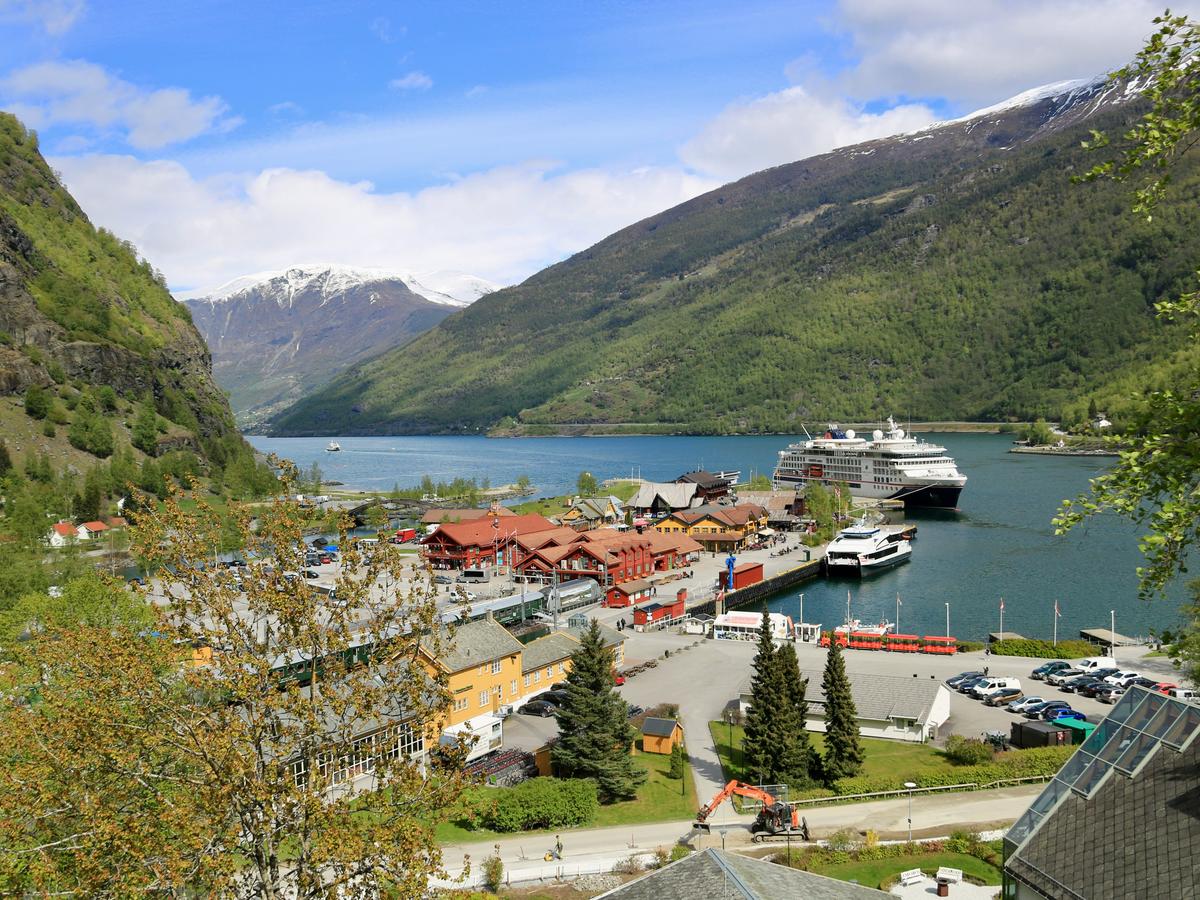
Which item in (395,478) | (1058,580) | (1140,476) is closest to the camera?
(1140,476)

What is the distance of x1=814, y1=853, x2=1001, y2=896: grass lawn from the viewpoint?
1973cm

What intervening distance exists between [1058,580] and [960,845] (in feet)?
144

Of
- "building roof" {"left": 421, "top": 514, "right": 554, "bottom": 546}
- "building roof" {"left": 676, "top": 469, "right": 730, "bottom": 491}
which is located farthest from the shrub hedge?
"building roof" {"left": 676, "top": 469, "right": 730, "bottom": 491}

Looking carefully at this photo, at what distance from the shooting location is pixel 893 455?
110625 mm

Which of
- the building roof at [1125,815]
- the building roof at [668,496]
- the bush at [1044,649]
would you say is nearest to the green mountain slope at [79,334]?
the building roof at [668,496]

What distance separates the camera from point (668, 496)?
91.9m

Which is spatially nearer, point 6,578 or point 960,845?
point 960,845

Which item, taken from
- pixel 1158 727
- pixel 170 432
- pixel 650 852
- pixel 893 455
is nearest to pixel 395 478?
pixel 170 432

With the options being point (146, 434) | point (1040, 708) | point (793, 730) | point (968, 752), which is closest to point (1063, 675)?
point (1040, 708)

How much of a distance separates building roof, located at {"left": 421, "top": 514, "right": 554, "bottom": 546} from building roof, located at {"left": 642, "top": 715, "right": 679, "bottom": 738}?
39.8 metres

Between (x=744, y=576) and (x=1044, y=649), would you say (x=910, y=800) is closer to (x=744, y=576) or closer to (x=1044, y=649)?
(x=1044, y=649)

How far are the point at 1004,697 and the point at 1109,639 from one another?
A: 11.1 metres

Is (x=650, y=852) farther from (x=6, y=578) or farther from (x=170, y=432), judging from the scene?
(x=170, y=432)

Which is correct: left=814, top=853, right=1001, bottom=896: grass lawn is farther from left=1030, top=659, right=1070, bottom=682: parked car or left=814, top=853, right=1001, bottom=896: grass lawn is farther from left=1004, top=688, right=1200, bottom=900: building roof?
left=1030, top=659, right=1070, bottom=682: parked car
